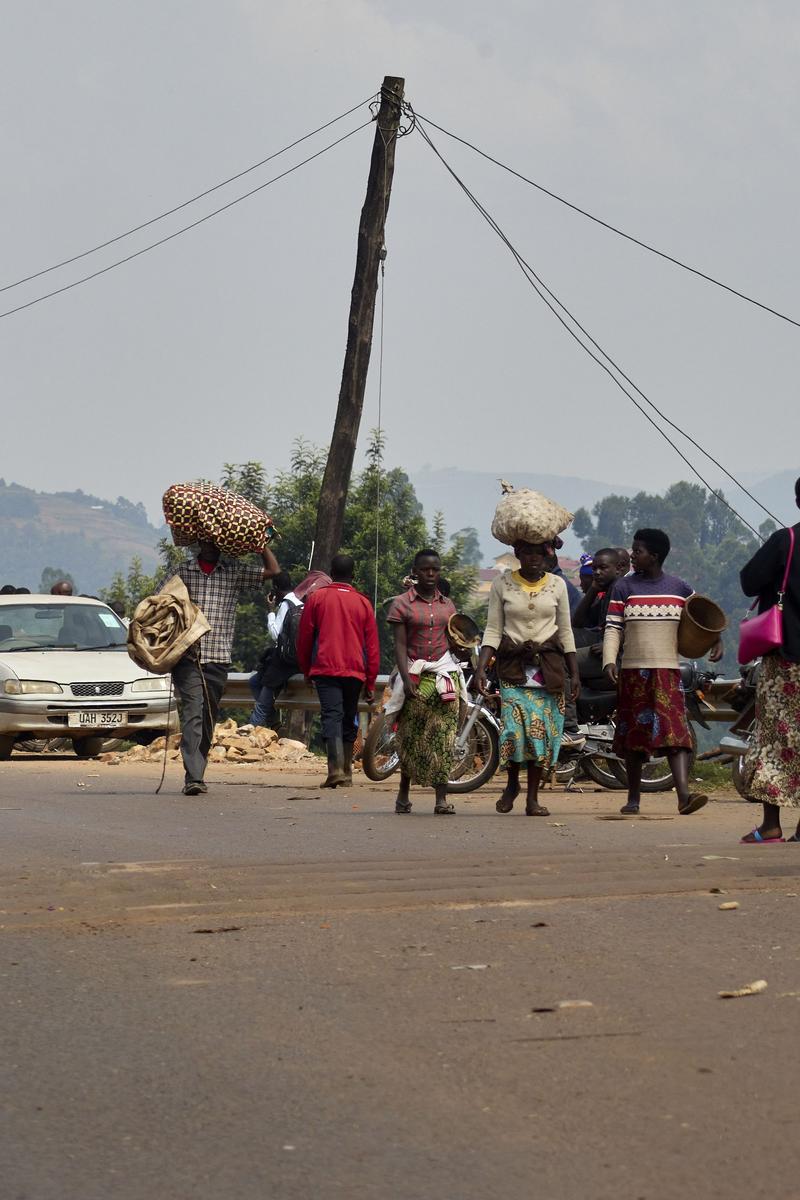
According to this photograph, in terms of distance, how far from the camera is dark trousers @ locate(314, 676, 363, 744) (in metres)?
14.4

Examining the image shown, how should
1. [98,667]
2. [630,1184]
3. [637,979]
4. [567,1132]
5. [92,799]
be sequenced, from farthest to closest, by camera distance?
[98,667] → [92,799] → [637,979] → [567,1132] → [630,1184]

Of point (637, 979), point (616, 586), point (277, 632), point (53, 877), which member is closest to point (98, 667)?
point (277, 632)

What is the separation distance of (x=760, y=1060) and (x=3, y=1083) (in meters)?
1.99

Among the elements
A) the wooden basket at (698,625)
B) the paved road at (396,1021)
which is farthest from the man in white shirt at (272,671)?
the paved road at (396,1021)

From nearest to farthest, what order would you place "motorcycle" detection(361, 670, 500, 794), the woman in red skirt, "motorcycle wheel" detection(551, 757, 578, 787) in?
the woman in red skirt < "motorcycle" detection(361, 670, 500, 794) < "motorcycle wheel" detection(551, 757, 578, 787)

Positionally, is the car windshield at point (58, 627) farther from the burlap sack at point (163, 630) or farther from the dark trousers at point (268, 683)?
the burlap sack at point (163, 630)

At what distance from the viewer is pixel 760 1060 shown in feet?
16.4

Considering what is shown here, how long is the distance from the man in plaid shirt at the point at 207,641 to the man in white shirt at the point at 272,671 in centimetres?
525

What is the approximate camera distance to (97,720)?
60.4 feet

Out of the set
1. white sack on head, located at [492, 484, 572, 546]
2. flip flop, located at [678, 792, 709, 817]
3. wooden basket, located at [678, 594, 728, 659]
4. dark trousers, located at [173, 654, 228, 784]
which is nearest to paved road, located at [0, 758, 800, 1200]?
flip flop, located at [678, 792, 709, 817]

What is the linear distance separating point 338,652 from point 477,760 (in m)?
1.45

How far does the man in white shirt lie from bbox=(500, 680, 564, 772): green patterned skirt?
277 inches

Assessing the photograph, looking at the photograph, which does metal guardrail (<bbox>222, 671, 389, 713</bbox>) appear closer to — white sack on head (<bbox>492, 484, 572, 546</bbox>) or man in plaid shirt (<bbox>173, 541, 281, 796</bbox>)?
man in plaid shirt (<bbox>173, 541, 281, 796</bbox>)

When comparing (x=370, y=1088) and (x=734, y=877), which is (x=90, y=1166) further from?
(x=734, y=877)
